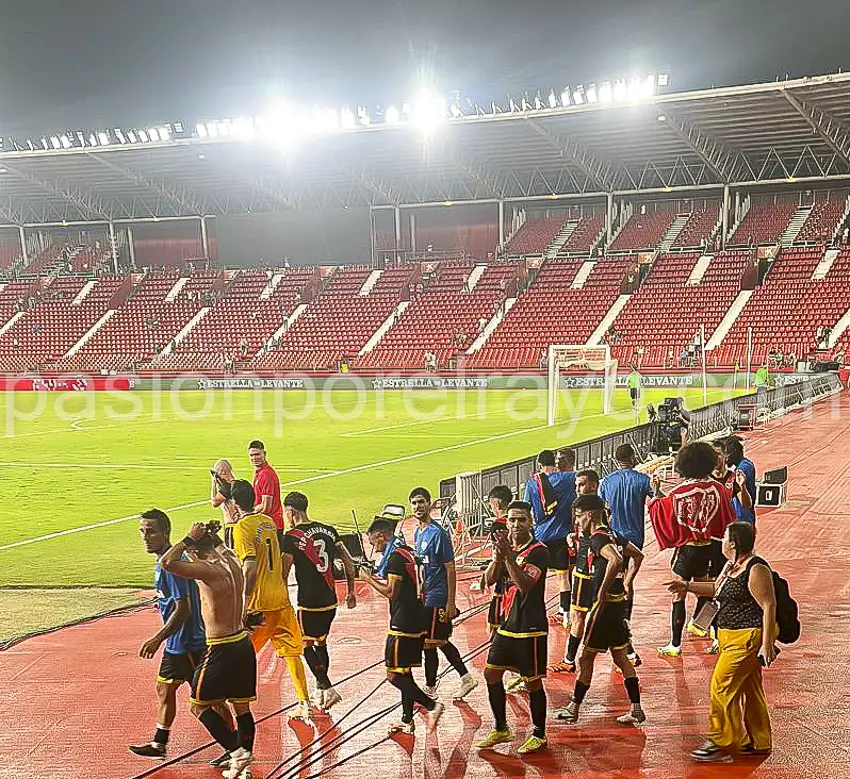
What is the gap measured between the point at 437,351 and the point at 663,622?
4420 cm

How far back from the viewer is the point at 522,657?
676 cm

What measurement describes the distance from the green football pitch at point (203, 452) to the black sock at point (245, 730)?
18.9ft

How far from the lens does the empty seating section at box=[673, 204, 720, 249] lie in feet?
193

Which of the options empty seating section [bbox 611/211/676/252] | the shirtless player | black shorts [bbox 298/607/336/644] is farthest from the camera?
empty seating section [bbox 611/211/676/252]

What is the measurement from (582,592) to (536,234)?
5774cm

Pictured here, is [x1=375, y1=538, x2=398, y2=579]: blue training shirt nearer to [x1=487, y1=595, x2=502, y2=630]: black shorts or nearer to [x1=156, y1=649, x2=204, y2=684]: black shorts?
[x1=487, y1=595, x2=502, y2=630]: black shorts

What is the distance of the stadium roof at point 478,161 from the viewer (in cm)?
4841

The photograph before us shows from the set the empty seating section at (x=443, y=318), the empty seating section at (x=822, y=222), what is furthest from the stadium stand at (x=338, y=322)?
the empty seating section at (x=822, y=222)

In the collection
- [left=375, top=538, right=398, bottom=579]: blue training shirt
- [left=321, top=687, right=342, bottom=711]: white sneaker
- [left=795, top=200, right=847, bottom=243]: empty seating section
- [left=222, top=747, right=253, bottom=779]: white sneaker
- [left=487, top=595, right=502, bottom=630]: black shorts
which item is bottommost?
[left=321, top=687, right=342, bottom=711]: white sneaker

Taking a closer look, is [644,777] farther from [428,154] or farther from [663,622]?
[428,154]

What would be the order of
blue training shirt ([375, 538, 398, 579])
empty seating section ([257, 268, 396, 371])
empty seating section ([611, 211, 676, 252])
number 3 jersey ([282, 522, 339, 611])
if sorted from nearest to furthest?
blue training shirt ([375, 538, 398, 579]) → number 3 jersey ([282, 522, 339, 611]) → empty seating section ([257, 268, 396, 371]) → empty seating section ([611, 211, 676, 252])

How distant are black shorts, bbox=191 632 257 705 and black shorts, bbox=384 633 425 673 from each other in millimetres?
1178

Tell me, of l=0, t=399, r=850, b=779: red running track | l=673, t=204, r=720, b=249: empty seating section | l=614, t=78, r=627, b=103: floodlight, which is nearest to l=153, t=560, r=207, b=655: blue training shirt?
l=0, t=399, r=850, b=779: red running track

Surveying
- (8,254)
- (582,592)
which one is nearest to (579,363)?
(582,592)
